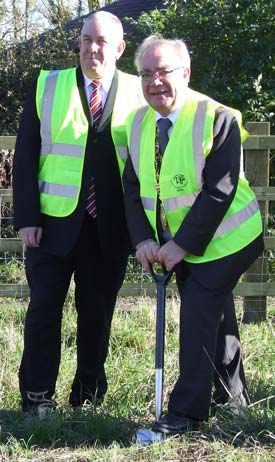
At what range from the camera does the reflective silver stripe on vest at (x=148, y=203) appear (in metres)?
4.24

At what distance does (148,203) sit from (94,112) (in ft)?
2.11

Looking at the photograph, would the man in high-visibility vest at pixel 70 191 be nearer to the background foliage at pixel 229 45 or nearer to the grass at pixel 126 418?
the grass at pixel 126 418

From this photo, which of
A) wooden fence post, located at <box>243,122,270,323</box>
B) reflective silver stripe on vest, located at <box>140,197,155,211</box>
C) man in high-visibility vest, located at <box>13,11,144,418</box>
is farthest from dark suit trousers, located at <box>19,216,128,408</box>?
wooden fence post, located at <box>243,122,270,323</box>

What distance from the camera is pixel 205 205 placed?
13.0 feet

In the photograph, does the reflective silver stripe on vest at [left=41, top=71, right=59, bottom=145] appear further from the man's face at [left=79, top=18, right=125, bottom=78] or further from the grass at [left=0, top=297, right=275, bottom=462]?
the grass at [left=0, top=297, right=275, bottom=462]

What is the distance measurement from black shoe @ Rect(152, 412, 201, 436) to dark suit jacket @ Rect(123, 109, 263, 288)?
71 cm

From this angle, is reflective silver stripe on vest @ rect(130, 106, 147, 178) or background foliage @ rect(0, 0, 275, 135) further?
background foliage @ rect(0, 0, 275, 135)

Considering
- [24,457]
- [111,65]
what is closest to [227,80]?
[111,65]

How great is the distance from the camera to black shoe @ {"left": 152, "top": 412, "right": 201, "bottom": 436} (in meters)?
4.04

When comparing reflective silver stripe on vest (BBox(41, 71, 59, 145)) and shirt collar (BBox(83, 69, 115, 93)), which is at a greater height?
shirt collar (BBox(83, 69, 115, 93))

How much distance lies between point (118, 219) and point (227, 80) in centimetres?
548

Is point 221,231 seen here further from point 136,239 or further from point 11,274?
point 11,274

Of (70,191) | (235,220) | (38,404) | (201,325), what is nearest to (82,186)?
(70,191)

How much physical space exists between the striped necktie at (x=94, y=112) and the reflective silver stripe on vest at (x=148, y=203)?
12.6 inches
